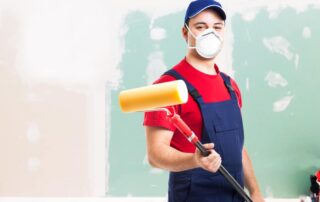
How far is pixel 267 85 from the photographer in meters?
1.81

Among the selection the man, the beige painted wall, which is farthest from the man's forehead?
the beige painted wall

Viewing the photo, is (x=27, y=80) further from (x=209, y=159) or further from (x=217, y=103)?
(x=209, y=159)

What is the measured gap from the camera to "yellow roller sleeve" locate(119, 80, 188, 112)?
0.94 metres

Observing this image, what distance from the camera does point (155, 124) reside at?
1130mm

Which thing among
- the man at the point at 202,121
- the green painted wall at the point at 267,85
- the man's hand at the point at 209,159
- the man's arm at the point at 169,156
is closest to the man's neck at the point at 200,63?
the man at the point at 202,121

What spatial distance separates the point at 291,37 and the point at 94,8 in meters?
0.83

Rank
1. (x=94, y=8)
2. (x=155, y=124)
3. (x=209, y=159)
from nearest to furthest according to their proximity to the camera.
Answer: (x=209, y=159), (x=155, y=124), (x=94, y=8)

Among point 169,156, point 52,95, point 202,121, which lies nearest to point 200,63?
point 202,121

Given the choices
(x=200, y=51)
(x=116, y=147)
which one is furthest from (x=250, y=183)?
(x=116, y=147)

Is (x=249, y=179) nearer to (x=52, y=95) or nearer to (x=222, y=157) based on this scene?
(x=222, y=157)

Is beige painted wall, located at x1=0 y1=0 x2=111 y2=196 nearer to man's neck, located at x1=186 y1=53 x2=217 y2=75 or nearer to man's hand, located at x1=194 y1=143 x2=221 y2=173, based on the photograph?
man's neck, located at x1=186 y1=53 x2=217 y2=75

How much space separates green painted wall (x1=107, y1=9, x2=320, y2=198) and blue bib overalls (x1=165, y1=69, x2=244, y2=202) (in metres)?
0.61

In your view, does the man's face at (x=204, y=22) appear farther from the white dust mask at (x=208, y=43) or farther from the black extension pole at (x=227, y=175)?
the black extension pole at (x=227, y=175)

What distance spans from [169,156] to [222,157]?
18 centimetres
